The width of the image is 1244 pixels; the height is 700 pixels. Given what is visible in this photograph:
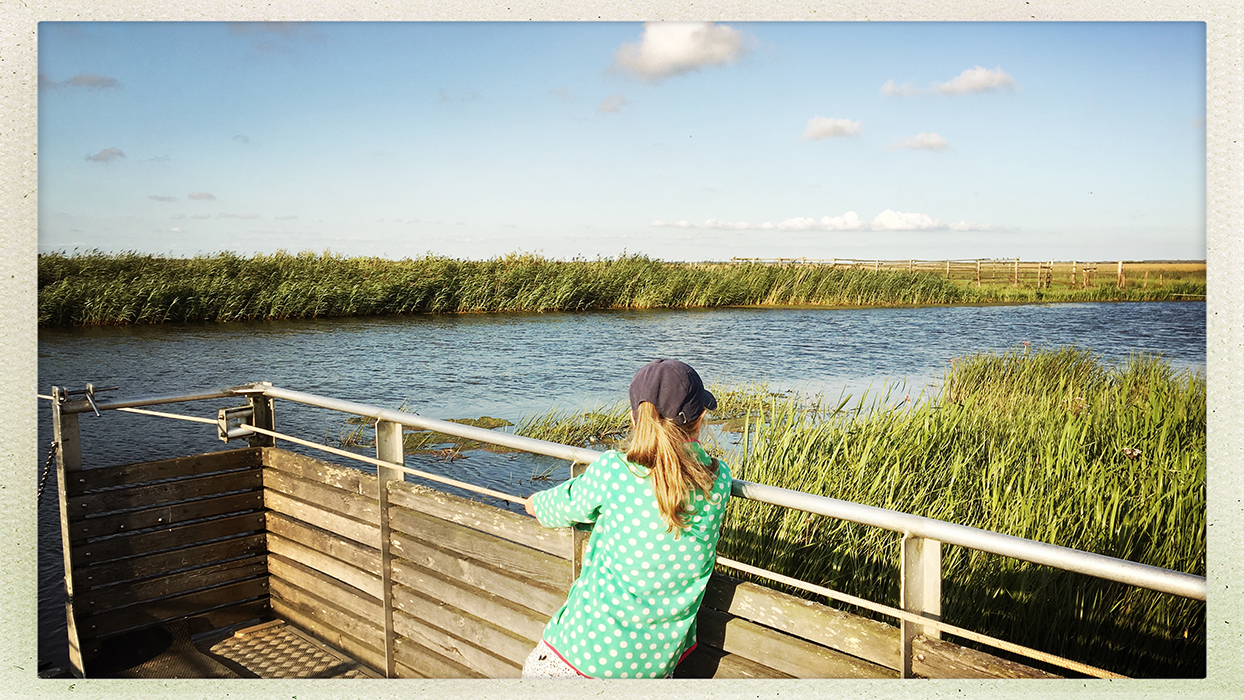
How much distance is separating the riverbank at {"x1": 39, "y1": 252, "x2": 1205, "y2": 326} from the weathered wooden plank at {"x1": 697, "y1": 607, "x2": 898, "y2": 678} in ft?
16.0

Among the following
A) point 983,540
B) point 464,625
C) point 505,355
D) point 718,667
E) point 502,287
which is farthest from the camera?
point 502,287

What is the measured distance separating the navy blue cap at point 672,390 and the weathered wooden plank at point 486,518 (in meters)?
0.60

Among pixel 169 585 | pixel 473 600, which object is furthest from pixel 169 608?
pixel 473 600

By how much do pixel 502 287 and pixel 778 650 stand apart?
37.8 ft

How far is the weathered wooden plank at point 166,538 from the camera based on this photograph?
2.82m

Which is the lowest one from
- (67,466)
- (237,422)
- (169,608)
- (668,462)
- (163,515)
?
(169,608)

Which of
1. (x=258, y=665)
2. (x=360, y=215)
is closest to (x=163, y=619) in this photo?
(x=258, y=665)

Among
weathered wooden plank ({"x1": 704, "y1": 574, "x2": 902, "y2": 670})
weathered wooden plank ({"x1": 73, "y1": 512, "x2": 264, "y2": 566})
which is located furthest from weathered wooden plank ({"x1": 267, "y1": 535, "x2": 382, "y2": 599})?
weathered wooden plank ({"x1": 704, "y1": 574, "x2": 902, "y2": 670})

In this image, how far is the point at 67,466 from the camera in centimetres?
275

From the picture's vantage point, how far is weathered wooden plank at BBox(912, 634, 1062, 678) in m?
1.38

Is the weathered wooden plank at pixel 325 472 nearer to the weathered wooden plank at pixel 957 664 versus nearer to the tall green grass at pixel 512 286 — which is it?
the weathered wooden plank at pixel 957 664

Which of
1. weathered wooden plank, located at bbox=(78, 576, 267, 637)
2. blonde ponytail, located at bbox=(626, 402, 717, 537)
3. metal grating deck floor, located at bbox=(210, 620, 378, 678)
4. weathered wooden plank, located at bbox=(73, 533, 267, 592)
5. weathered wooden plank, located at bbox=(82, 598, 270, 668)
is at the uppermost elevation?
blonde ponytail, located at bbox=(626, 402, 717, 537)

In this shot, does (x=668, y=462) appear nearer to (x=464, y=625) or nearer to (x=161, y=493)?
(x=464, y=625)

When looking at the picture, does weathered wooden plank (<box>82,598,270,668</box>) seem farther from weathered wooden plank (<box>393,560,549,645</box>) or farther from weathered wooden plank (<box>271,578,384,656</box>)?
weathered wooden plank (<box>393,560,549,645</box>)
